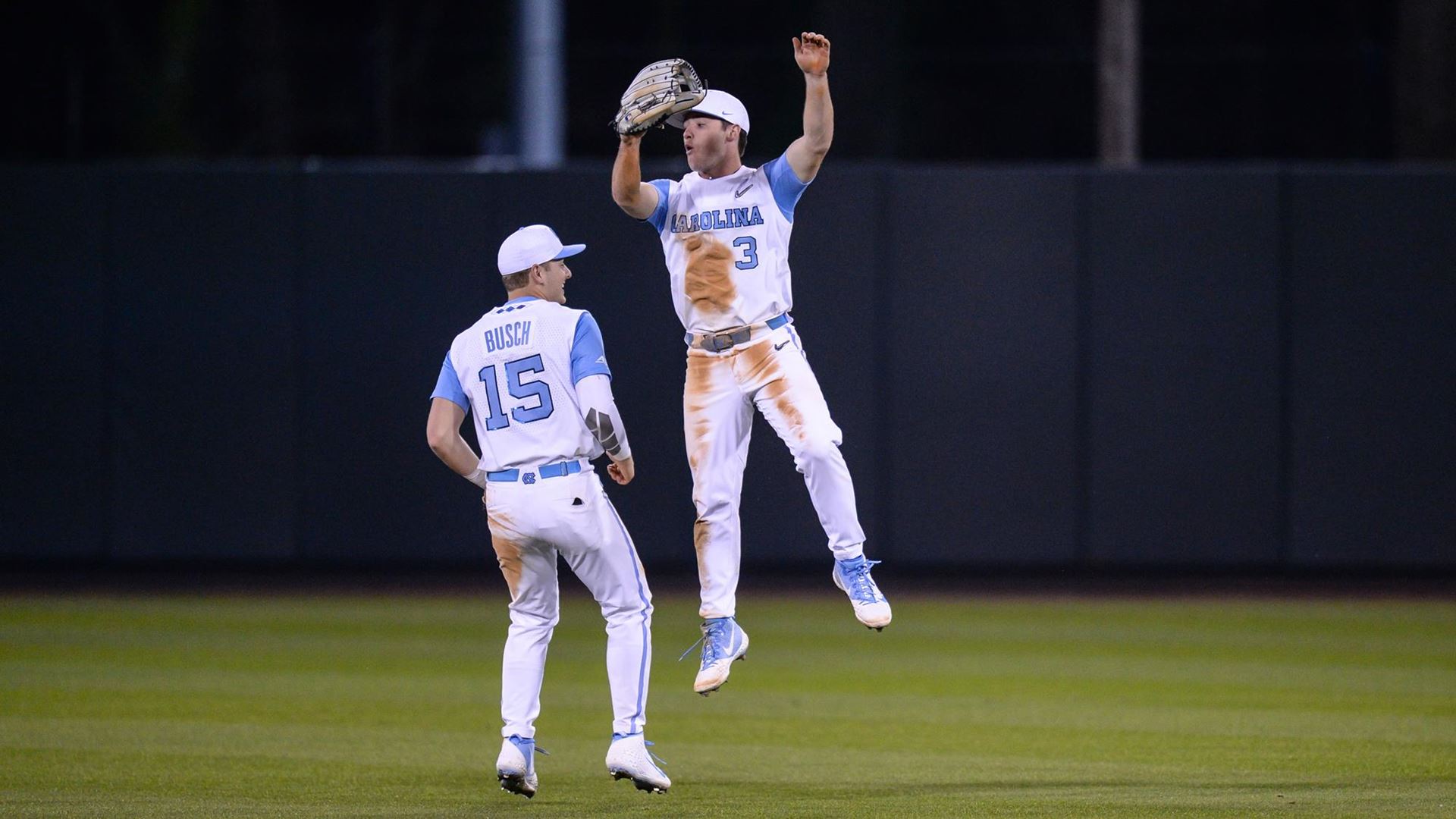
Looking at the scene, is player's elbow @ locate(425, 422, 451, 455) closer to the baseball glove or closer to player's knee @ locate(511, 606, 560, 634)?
player's knee @ locate(511, 606, 560, 634)

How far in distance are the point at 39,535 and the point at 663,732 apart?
8.04m

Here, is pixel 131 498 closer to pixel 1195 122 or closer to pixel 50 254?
pixel 50 254

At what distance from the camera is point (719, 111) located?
7.71 m

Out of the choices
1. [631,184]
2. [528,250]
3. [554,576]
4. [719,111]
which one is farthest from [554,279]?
[554,576]

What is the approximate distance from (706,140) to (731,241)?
17.1 inches

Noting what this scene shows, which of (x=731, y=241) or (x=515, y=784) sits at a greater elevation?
(x=731, y=241)

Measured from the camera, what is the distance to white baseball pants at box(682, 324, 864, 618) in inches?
304

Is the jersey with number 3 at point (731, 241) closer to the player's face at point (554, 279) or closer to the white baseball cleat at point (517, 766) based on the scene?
the player's face at point (554, 279)

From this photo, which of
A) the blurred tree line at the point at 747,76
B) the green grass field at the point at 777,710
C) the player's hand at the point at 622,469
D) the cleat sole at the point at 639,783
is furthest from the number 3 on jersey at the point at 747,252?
the blurred tree line at the point at 747,76

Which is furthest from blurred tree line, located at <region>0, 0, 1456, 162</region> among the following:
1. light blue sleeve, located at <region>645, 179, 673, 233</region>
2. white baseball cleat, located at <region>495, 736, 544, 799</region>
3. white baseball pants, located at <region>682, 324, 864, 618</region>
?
white baseball cleat, located at <region>495, 736, 544, 799</region>

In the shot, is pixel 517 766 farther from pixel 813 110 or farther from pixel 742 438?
pixel 813 110

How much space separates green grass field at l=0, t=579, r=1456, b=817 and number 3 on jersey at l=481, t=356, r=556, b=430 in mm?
1708

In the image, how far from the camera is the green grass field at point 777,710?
26.9 ft

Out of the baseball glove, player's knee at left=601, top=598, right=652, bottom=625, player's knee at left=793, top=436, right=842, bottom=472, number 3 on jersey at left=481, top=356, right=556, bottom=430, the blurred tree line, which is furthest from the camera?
the blurred tree line
